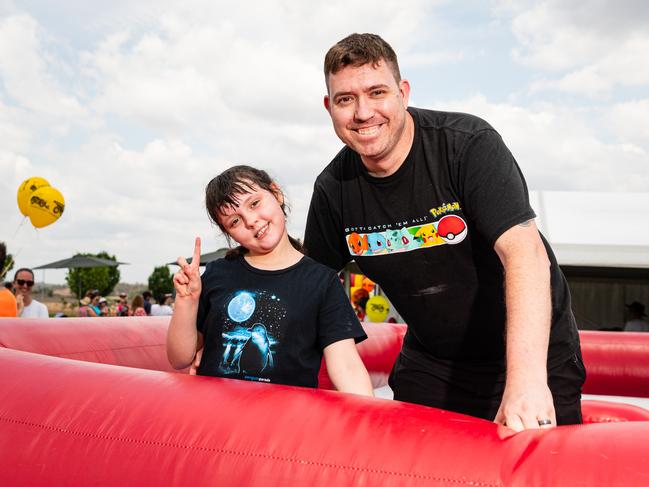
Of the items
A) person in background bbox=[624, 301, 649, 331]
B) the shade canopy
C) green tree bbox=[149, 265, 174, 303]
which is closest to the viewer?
person in background bbox=[624, 301, 649, 331]

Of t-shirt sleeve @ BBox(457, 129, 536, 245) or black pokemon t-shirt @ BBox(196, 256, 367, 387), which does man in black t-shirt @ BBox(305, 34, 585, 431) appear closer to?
t-shirt sleeve @ BBox(457, 129, 536, 245)

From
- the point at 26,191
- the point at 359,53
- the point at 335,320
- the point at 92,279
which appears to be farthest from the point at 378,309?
the point at 92,279

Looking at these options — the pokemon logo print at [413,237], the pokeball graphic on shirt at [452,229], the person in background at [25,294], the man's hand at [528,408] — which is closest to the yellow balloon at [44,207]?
the person in background at [25,294]

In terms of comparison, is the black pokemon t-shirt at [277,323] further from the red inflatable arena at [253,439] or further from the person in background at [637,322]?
the person in background at [637,322]

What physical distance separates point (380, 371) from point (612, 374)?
1.38m

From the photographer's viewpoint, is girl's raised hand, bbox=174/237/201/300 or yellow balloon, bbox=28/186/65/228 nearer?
girl's raised hand, bbox=174/237/201/300

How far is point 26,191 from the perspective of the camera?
9.24m

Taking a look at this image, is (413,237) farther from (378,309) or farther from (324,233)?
(378,309)

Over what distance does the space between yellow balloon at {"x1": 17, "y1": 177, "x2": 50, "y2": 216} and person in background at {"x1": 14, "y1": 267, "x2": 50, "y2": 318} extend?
4.02 metres

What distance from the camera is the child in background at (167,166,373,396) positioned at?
191cm

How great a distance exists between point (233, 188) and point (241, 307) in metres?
0.35

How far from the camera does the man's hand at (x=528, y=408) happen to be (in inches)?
53.6

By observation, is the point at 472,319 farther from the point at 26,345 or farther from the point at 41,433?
the point at 26,345

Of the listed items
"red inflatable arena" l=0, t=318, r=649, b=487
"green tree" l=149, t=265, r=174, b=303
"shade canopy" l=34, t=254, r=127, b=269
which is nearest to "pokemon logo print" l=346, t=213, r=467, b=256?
"red inflatable arena" l=0, t=318, r=649, b=487
